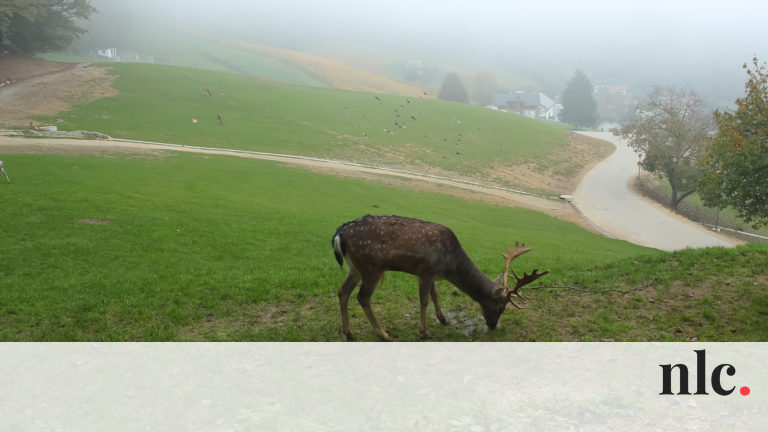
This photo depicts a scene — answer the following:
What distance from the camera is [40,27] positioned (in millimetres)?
63219

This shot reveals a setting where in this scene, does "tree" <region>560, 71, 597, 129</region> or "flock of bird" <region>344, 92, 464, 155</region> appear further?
"tree" <region>560, 71, 597, 129</region>

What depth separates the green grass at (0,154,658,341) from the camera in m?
10.9

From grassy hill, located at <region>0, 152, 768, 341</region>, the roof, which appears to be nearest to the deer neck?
grassy hill, located at <region>0, 152, 768, 341</region>

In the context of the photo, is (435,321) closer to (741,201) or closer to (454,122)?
(741,201)

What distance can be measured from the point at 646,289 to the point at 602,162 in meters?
62.5

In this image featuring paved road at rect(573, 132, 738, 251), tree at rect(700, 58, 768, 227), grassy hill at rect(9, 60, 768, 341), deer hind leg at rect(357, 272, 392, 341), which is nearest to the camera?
deer hind leg at rect(357, 272, 392, 341)

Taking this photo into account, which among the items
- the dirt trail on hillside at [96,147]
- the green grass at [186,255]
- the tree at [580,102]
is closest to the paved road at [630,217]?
the dirt trail on hillside at [96,147]

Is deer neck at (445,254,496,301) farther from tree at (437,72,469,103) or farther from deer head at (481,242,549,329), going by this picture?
tree at (437,72,469,103)

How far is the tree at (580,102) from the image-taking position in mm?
133625

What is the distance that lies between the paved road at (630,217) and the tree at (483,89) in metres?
80.6
